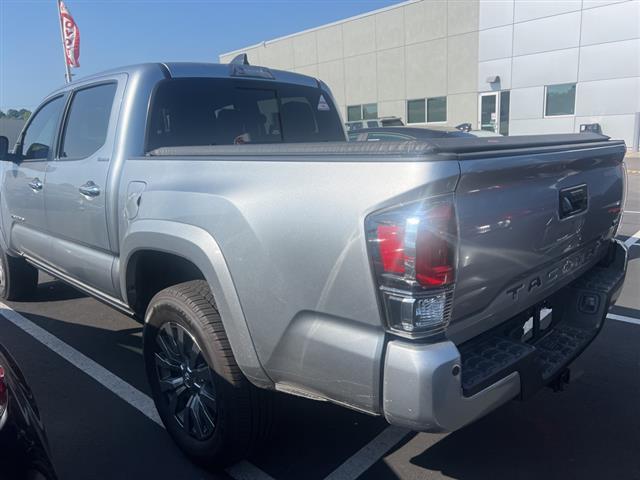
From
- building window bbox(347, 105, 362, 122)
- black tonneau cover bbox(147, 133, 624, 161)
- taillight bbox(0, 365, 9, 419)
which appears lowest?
taillight bbox(0, 365, 9, 419)

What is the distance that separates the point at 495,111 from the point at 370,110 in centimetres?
699

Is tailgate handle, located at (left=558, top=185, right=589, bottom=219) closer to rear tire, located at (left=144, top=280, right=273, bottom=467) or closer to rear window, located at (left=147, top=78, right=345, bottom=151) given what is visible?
rear tire, located at (left=144, top=280, right=273, bottom=467)

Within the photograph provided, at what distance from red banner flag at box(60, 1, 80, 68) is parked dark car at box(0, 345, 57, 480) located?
18.4 metres

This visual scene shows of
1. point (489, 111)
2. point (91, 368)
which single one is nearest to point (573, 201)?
point (91, 368)

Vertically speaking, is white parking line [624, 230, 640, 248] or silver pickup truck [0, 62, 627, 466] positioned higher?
silver pickup truck [0, 62, 627, 466]

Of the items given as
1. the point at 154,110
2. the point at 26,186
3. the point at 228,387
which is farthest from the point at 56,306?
the point at 228,387

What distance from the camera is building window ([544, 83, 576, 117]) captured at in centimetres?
2069

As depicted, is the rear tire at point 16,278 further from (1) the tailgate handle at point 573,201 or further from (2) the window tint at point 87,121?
(1) the tailgate handle at point 573,201

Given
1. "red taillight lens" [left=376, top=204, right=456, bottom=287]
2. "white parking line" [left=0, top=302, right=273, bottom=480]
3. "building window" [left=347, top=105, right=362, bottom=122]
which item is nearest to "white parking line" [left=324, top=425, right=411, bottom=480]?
"white parking line" [left=0, top=302, right=273, bottom=480]

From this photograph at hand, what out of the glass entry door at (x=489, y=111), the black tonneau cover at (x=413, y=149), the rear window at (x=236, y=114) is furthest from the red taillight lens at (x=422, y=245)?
the glass entry door at (x=489, y=111)

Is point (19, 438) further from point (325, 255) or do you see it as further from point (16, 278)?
point (16, 278)

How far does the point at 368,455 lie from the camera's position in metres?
2.84

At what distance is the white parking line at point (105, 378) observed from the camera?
2.74 m

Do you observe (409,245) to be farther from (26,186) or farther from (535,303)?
(26,186)
